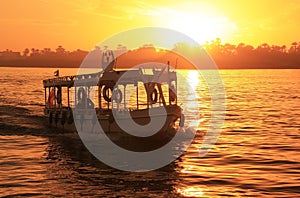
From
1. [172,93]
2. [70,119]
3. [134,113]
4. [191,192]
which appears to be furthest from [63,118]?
[191,192]

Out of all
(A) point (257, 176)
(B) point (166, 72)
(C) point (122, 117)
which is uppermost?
(B) point (166, 72)

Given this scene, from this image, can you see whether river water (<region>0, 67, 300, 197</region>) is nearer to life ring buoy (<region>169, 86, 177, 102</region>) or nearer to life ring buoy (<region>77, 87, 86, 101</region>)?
life ring buoy (<region>77, 87, 86, 101</region>)

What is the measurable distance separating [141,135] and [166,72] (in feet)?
17.7

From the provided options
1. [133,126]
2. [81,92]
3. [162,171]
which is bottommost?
[162,171]

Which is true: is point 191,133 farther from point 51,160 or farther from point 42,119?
point 42,119

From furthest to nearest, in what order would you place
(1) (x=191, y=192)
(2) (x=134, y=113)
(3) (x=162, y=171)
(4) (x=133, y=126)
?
1. (4) (x=133, y=126)
2. (2) (x=134, y=113)
3. (3) (x=162, y=171)
4. (1) (x=191, y=192)

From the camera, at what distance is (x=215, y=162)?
2391 cm

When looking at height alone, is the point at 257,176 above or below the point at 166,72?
below

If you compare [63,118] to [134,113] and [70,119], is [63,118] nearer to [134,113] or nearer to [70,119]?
[70,119]

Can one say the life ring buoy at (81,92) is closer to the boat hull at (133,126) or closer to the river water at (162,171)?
the boat hull at (133,126)

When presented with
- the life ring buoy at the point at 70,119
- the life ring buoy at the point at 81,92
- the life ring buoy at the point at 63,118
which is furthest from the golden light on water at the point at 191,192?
the life ring buoy at the point at 63,118

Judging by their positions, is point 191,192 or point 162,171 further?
point 162,171

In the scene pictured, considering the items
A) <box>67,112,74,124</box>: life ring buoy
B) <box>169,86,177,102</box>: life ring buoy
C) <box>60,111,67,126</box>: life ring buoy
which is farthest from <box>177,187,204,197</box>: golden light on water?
<box>60,111,67,126</box>: life ring buoy

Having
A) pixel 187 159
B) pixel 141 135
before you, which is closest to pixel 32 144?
pixel 141 135
